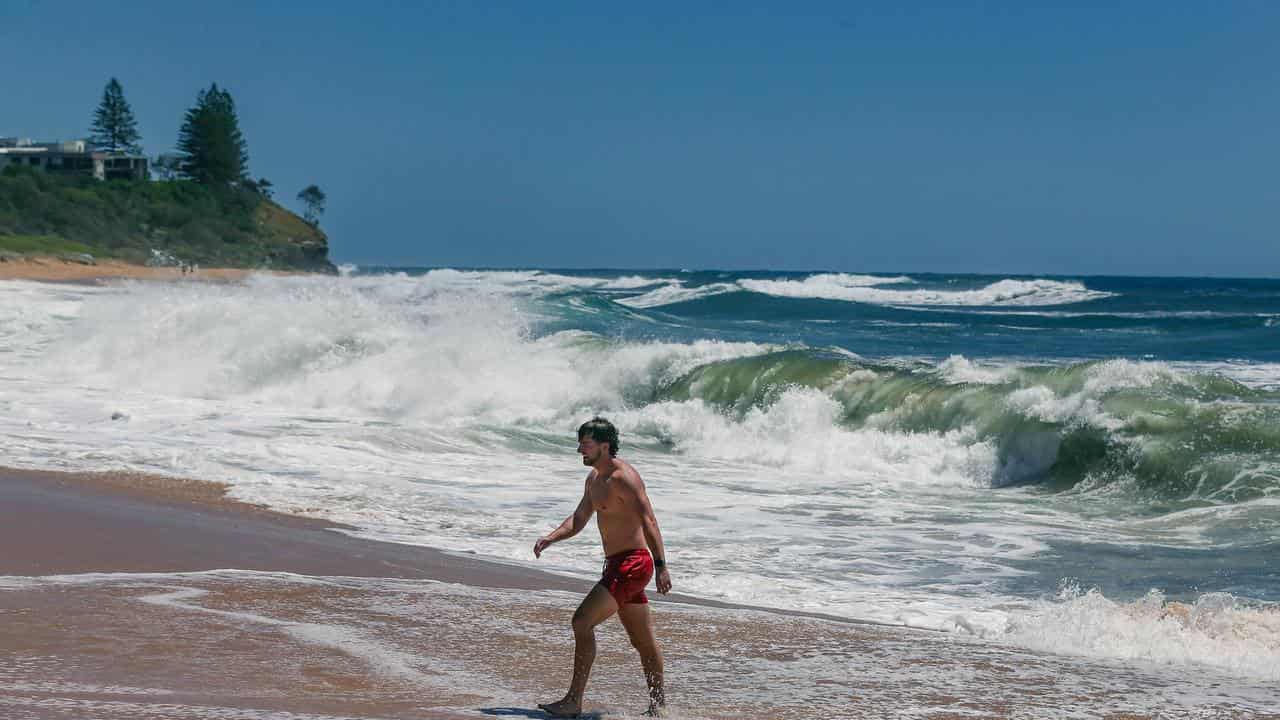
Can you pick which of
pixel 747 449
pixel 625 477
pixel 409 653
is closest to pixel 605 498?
pixel 625 477

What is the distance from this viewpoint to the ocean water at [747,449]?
8633 mm

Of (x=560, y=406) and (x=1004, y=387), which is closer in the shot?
(x=1004, y=387)

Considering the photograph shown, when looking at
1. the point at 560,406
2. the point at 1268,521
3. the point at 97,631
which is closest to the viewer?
the point at 97,631

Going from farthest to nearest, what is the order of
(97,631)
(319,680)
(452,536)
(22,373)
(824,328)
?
(824,328)
(22,373)
(452,536)
(97,631)
(319,680)

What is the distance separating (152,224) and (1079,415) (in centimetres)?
7949

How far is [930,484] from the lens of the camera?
14.3m

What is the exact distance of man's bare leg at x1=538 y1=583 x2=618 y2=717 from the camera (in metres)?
5.14

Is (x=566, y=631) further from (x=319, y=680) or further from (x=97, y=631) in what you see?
(x=97, y=631)

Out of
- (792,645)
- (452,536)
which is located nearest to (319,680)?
(792,645)

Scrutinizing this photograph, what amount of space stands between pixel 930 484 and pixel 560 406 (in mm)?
6544

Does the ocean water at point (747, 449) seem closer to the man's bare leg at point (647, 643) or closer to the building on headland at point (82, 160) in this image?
the man's bare leg at point (647, 643)

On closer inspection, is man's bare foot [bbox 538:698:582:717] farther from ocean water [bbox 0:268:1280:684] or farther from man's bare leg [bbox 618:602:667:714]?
ocean water [bbox 0:268:1280:684]

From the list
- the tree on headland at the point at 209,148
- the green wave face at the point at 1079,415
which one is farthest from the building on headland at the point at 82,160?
the green wave face at the point at 1079,415

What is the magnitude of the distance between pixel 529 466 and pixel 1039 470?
18.5 feet
